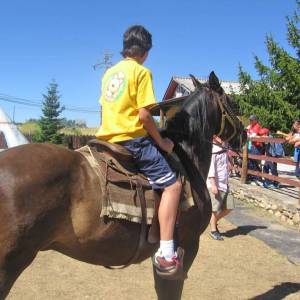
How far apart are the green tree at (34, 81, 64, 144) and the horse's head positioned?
1670 inches

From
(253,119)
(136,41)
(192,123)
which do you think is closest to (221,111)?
(192,123)

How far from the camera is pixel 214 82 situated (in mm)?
4301

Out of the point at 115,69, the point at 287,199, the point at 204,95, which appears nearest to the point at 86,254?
the point at 115,69

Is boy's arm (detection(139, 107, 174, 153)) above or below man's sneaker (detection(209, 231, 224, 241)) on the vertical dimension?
above

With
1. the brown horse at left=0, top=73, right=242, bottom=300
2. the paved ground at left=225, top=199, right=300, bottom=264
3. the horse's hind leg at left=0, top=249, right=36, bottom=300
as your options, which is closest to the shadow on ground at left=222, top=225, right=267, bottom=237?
the paved ground at left=225, top=199, right=300, bottom=264

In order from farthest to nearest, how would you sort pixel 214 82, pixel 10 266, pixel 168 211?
pixel 214 82, pixel 168 211, pixel 10 266

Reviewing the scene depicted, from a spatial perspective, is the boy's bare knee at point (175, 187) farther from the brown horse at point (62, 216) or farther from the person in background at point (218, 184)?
the person in background at point (218, 184)

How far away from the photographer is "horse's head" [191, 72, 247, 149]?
4.31 m

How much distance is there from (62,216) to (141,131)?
3.14 feet

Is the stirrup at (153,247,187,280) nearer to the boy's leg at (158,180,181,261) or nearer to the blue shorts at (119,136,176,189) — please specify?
the boy's leg at (158,180,181,261)

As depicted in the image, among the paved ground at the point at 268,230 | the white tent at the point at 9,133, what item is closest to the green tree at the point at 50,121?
the white tent at the point at 9,133

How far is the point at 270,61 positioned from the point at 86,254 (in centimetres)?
1446

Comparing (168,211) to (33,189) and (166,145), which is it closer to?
(166,145)

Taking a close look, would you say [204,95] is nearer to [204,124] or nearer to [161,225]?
[204,124]
